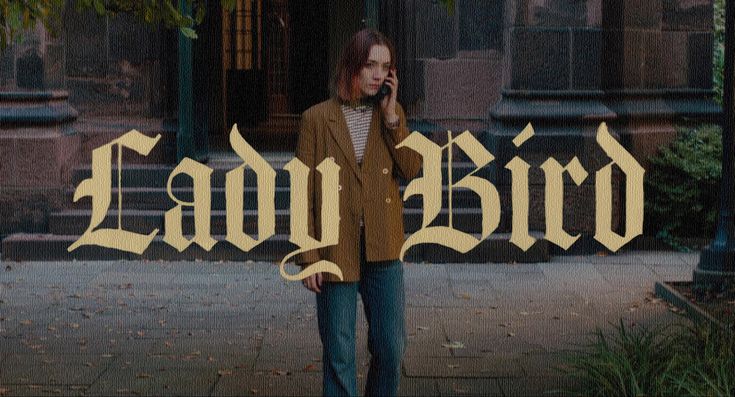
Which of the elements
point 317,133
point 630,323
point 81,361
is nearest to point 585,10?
point 630,323

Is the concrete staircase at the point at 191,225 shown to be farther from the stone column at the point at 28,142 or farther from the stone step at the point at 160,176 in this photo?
the stone column at the point at 28,142

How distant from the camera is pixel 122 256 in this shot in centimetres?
1184

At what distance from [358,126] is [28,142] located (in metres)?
7.83

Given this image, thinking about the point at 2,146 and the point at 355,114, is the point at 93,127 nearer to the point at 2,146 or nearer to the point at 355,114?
the point at 2,146

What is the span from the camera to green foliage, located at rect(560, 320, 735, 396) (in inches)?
233

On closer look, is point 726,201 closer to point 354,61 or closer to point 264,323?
point 264,323

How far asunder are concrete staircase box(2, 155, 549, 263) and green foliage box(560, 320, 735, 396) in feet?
16.4

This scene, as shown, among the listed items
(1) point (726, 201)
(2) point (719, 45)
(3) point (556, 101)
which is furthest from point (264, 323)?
(2) point (719, 45)

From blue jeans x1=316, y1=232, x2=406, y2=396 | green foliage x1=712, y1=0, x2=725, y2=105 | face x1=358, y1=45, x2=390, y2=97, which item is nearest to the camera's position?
face x1=358, y1=45, x2=390, y2=97

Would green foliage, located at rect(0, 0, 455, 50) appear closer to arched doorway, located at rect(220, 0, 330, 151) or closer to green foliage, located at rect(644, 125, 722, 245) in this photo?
green foliage, located at rect(644, 125, 722, 245)

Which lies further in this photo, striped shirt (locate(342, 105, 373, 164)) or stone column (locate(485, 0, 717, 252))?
stone column (locate(485, 0, 717, 252))

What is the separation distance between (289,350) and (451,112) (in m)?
5.84

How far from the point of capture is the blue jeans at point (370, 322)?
204 inches

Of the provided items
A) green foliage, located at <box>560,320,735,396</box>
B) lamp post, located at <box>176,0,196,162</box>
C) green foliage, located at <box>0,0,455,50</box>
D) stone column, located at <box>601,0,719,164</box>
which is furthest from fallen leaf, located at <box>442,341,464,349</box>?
lamp post, located at <box>176,0,196,162</box>
